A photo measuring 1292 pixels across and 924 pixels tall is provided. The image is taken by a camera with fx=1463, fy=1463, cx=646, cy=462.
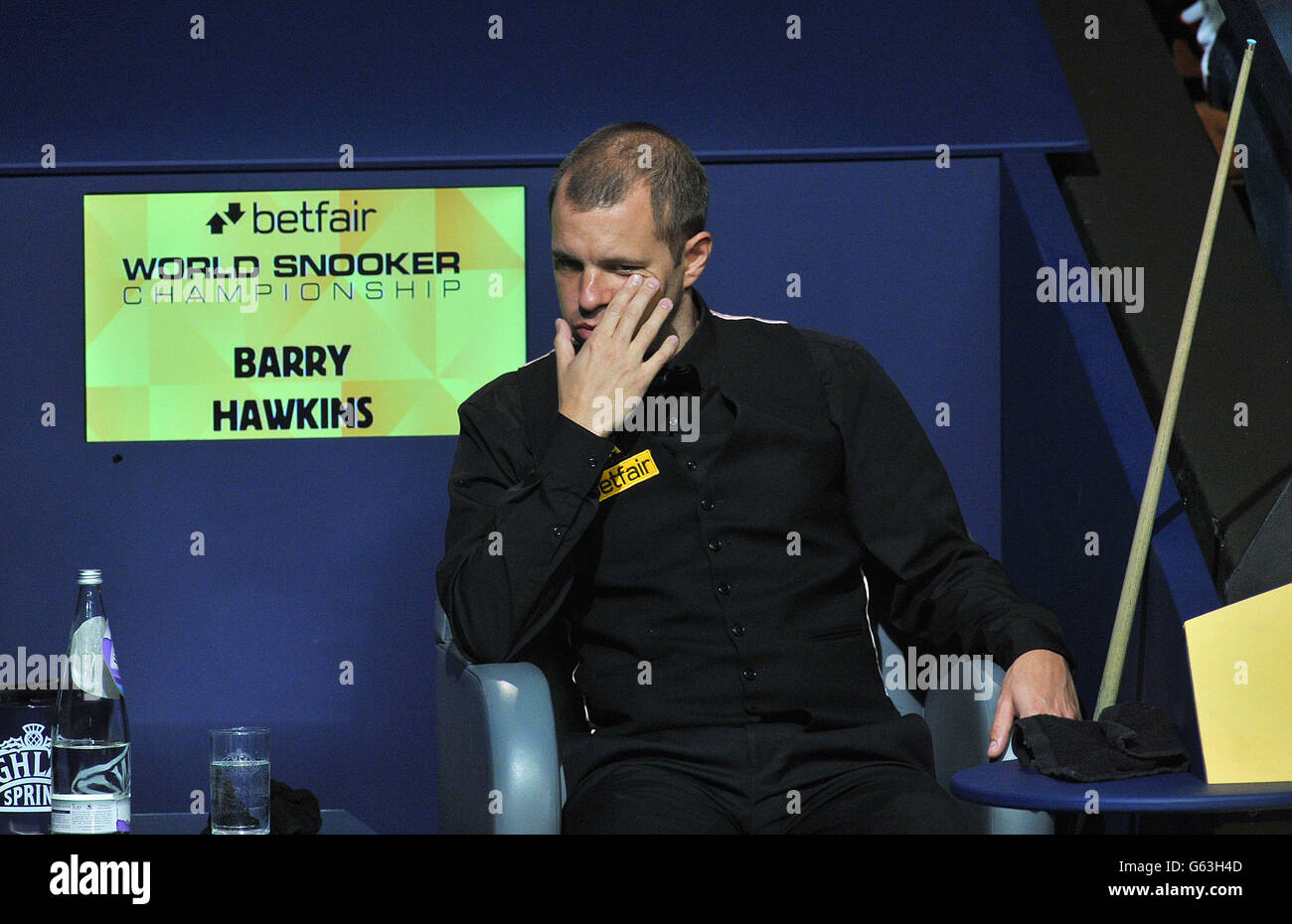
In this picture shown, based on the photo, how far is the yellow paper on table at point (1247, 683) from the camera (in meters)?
1.67

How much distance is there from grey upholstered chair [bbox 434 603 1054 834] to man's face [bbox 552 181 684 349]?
494mm

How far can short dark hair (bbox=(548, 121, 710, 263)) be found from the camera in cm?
206

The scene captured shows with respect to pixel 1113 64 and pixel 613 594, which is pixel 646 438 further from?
pixel 1113 64

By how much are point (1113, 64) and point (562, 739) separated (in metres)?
1.86

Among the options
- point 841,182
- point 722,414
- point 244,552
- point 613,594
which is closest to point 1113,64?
point 841,182

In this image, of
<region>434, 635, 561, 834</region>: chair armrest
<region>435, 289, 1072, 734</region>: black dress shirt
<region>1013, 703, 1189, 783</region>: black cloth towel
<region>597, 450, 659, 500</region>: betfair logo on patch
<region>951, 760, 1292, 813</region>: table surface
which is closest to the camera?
<region>951, 760, 1292, 813</region>: table surface

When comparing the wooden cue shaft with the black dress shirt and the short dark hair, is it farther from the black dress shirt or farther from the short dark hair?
the short dark hair

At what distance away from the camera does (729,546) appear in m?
2.05

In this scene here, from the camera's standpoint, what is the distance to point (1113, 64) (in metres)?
2.98

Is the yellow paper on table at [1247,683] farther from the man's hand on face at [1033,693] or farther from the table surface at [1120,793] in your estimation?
the man's hand on face at [1033,693]
